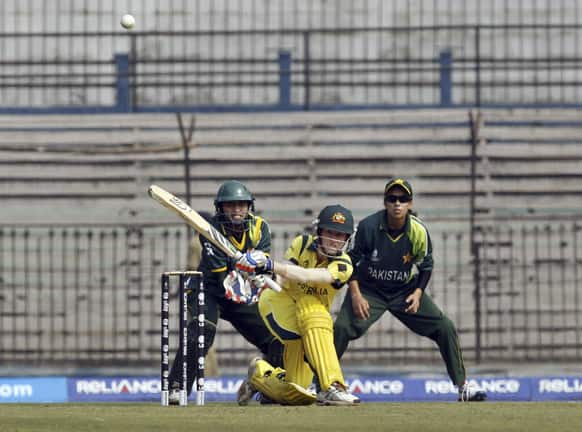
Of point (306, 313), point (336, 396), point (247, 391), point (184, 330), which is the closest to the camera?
point (336, 396)

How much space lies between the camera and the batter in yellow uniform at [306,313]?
387 inches

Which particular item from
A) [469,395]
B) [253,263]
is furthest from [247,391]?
[469,395]

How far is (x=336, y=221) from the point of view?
33.2 ft

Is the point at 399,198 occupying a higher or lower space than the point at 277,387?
higher

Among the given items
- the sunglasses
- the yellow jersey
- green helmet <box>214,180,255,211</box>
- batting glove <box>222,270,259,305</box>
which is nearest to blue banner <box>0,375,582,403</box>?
the sunglasses

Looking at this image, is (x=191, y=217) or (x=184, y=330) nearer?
(x=191, y=217)

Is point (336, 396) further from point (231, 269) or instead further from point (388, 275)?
point (388, 275)

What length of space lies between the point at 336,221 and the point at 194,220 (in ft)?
3.43

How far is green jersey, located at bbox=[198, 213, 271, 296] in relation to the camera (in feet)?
35.7

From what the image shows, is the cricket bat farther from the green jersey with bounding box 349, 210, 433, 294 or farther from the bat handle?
the green jersey with bounding box 349, 210, 433, 294

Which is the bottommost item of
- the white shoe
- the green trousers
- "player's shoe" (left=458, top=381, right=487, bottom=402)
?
"player's shoe" (left=458, top=381, right=487, bottom=402)

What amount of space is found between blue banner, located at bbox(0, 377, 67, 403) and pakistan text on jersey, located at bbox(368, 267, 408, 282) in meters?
4.98

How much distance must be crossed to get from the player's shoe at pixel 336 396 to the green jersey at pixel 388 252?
202cm

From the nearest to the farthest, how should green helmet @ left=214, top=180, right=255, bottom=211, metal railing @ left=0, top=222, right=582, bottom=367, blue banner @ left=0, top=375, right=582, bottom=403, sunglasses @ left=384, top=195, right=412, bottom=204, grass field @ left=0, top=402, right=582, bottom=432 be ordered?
grass field @ left=0, top=402, right=582, bottom=432, green helmet @ left=214, top=180, right=255, bottom=211, sunglasses @ left=384, top=195, right=412, bottom=204, blue banner @ left=0, top=375, right=582, bottom=403, metal railing @ left=0, top=222, right=582, bottom=367
